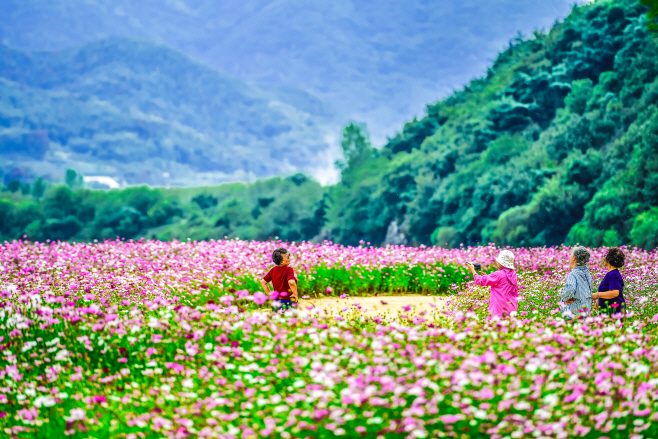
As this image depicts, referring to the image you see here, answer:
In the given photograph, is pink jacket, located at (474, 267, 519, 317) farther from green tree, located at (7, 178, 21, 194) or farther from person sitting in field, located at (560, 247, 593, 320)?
green tree, located at (7, 178, 21, 194)

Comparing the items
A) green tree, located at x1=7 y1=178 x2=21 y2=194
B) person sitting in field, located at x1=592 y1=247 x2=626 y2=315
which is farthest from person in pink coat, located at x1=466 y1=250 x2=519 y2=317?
green tree, located at x1=7 y1=178 x2=21 y2=194

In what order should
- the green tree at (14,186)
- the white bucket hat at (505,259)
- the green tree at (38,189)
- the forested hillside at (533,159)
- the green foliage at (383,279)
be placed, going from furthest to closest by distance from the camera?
the green tree at (14,186), the green tree at (38,189), the forested hillside at (533,159), the green foliage at (383,279), the white bucket hat at (505,259)

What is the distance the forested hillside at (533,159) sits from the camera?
2528 centimetres

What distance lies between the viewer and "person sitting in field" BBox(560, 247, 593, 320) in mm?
7438

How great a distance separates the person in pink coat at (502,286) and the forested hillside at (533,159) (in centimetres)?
1481

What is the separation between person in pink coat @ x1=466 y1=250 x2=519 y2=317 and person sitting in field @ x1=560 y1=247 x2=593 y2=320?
672 mm

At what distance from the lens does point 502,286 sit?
8.04 m

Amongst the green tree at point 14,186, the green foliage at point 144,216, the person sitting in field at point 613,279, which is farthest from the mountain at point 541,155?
the green tree at point 14,186

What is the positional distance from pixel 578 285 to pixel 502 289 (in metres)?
0.90

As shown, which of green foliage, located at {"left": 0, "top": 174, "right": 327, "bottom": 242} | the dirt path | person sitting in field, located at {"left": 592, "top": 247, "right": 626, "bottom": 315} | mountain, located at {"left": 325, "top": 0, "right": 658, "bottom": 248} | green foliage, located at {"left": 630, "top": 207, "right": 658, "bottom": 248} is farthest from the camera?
green foliage, located at {"left": 0, "top": 174, "right": 327, "bottom": 242}

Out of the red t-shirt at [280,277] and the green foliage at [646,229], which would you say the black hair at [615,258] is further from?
the green foliage at [646,229]

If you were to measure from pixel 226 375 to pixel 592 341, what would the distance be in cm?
319

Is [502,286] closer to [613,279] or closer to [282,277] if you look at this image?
[613,279]

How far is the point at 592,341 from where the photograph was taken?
19.6 feet
